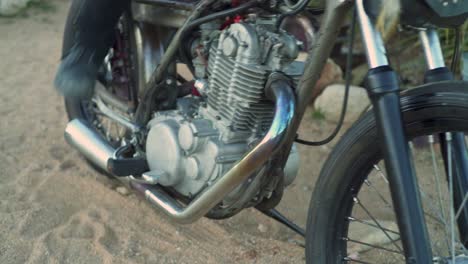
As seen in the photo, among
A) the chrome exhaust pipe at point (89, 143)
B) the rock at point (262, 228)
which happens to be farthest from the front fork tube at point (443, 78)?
the chrome exhaust pipe at point (89, 143)

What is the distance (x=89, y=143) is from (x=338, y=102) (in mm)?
1993

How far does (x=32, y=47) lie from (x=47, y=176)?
238cm

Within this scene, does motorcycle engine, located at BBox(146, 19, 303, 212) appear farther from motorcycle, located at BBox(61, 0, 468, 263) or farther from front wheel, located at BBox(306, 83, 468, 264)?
front wheel, located at BBox(306, 83, 468, 264)

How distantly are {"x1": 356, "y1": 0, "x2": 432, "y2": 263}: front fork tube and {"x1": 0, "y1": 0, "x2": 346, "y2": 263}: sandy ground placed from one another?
1.04 m

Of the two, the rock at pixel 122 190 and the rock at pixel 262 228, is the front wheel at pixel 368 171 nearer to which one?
the rock at pixel 262 228

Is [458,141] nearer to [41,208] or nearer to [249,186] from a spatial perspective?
[249,186]

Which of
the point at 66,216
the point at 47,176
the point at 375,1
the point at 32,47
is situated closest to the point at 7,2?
the point at 32,47

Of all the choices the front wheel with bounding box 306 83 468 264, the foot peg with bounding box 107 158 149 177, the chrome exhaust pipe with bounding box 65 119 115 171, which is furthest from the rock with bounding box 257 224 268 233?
the front wheel with bounding box 306 83 468 264

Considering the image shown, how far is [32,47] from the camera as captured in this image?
15.7 ft

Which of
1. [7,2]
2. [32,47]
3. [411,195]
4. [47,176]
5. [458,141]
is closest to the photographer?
[411,195]

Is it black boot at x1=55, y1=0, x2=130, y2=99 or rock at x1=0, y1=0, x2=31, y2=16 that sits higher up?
black boot at x1=55, y1=0, x2=130, y2=99

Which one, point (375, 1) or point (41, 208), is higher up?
point (375, 1)

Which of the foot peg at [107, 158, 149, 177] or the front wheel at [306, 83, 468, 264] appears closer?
the front wheel at [306, 83, 468, 264]

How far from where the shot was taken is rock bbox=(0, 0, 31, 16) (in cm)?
576
